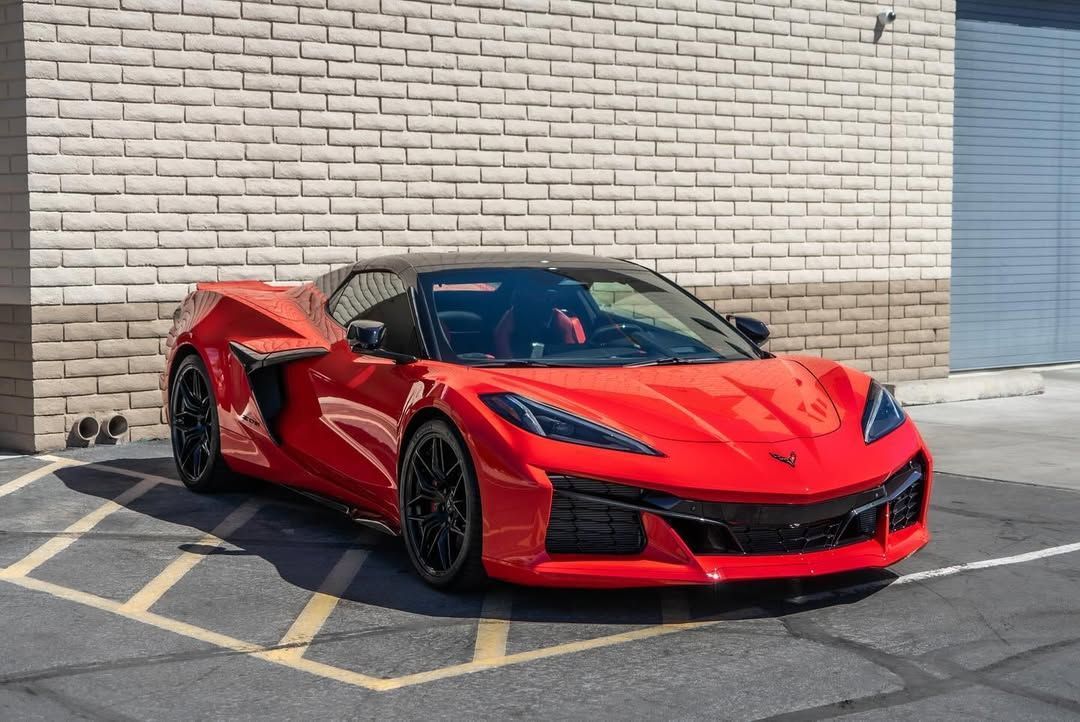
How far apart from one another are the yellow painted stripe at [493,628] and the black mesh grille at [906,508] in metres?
1.49

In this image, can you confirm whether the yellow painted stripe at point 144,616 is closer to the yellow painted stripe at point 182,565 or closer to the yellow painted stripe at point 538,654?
the yellow painted stripe at point 182,565

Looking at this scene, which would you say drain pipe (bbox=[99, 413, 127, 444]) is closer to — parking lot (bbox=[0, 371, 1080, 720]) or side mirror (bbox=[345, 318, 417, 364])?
parking lot (bbox=[0, 371, 1080, 720])

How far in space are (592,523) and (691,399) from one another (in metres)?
0.77

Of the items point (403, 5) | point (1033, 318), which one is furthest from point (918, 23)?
point (403, 5)

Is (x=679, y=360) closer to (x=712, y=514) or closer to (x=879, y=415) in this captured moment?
(x=879, y=415)

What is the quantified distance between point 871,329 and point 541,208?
142 inches

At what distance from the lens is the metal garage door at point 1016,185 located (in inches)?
577

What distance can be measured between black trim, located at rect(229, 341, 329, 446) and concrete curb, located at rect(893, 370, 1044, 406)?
642cm

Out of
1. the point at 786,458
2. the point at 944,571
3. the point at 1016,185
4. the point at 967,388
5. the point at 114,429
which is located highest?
the point at 1016,185

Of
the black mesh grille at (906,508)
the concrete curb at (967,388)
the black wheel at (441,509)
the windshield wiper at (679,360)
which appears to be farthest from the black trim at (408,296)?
the concrete curb at (967,388)

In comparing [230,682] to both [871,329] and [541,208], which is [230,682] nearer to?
[541,208]

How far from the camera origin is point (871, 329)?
43.6ft

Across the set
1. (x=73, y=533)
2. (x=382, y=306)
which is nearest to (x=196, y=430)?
(x=73, y=533)

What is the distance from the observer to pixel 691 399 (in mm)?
5766
